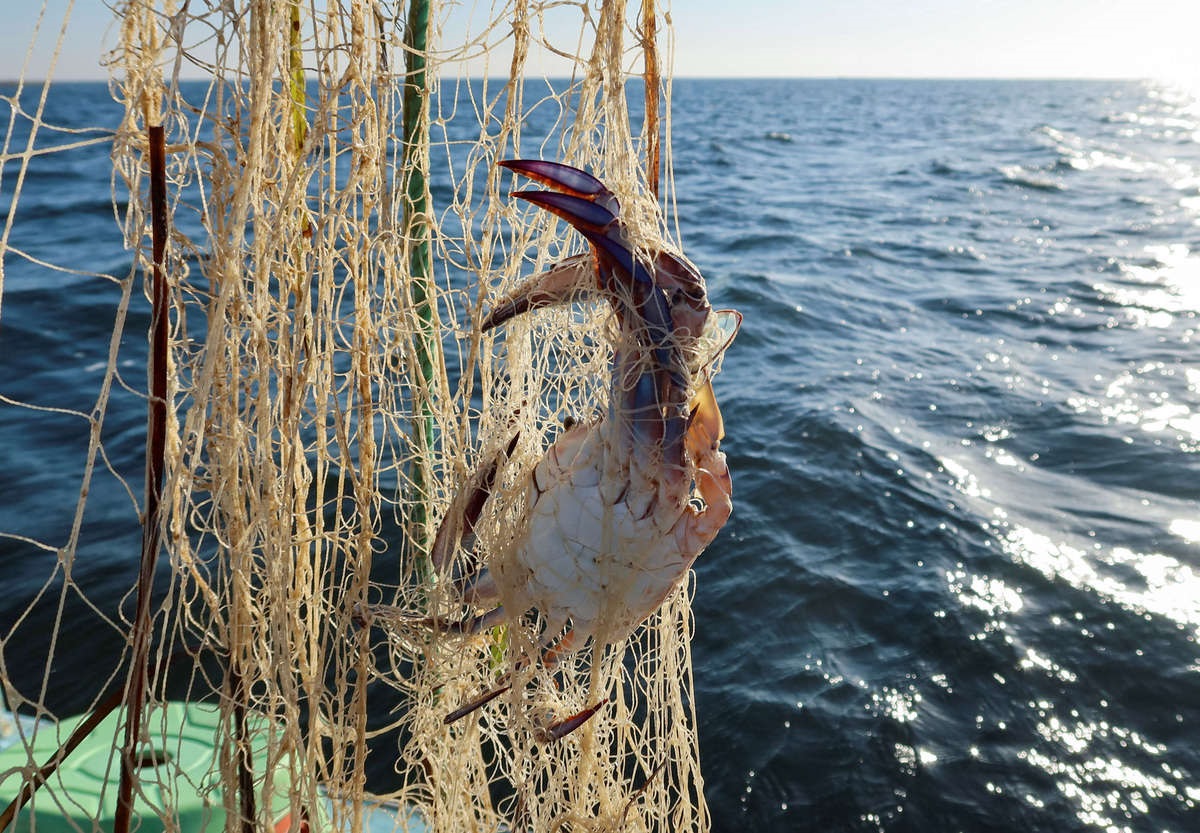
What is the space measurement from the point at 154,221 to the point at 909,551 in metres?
6.65

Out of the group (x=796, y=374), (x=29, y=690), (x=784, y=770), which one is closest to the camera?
(x=784, y=770)

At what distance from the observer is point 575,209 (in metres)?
1.89

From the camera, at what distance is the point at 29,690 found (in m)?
5.54

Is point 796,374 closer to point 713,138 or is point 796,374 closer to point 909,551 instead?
point 909,551

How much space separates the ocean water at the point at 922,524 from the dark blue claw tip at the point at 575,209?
4057 mm

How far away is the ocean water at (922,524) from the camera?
5.11m

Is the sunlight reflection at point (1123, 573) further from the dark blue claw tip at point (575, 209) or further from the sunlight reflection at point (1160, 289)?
the sunlight reflection at point (1160, 289)

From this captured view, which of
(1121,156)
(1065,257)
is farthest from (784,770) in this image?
(1121,156)

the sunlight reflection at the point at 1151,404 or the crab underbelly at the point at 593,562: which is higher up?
the crab underbelly at the point at 593,562

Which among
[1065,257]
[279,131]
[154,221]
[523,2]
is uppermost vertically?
[523,2]

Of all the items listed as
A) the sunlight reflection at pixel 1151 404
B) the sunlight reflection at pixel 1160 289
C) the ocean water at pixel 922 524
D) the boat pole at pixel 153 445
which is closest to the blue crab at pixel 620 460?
the boat pole at pixel 153 445

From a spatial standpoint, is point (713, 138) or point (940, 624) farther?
point (713, 138)

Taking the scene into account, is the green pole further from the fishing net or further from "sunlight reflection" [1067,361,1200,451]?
"sunlight reflection" [1067,361,1200,451]

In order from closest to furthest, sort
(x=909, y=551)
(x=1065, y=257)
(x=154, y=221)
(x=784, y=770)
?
(x=154, y=221)
(x=784, y=770)
(x=909, y=551)
(x=1065, y=257)
